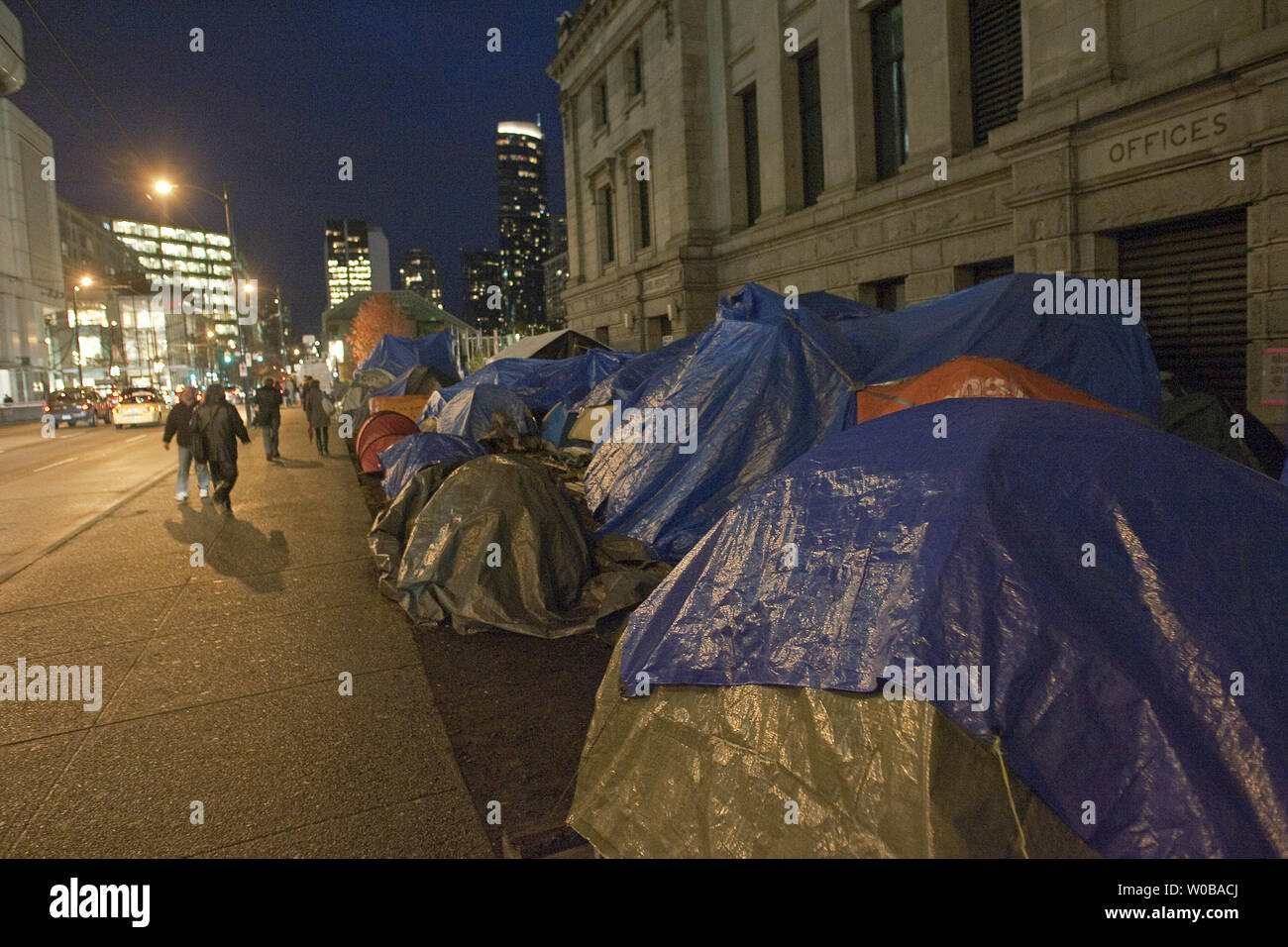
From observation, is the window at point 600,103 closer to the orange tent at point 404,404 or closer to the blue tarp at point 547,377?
the orange tent at point 404,404

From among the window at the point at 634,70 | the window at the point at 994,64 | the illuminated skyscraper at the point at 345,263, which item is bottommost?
the window at the point at 994,64

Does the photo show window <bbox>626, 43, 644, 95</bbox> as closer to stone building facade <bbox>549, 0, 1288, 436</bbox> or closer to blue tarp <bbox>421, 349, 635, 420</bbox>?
stone building facade <bbox>549, 0, 1288, 436</bbox>

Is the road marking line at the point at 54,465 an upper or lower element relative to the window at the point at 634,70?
lower

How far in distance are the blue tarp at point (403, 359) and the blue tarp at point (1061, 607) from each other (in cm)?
2296

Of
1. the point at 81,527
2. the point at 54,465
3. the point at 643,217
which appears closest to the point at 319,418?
the point at 54,465

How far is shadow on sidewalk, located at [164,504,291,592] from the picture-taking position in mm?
7891

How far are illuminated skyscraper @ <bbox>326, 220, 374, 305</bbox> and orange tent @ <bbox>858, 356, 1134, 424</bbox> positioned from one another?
191 meters

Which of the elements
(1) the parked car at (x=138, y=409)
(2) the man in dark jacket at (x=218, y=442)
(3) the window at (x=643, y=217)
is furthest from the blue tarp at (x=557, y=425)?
(1) the parked car at (x=138, y=409)

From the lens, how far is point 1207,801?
219 cm

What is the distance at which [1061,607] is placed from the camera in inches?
96.5

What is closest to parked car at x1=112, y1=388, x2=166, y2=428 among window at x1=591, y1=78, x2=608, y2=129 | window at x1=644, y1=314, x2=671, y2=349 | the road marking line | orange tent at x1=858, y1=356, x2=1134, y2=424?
the road marking line

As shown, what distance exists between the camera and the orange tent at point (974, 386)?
6.08 meters
